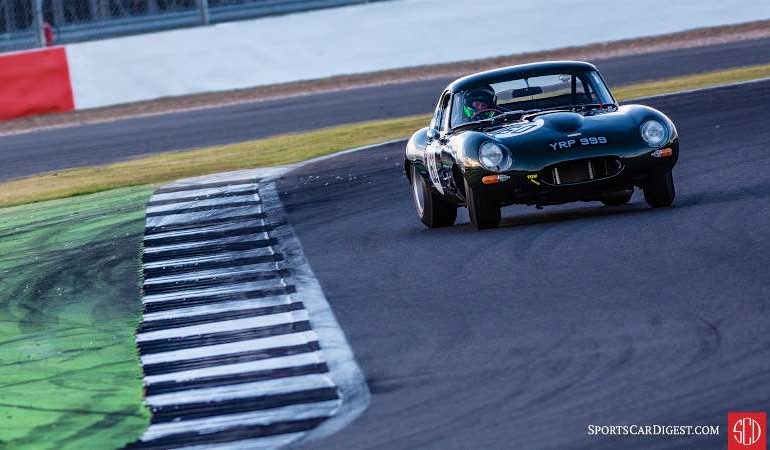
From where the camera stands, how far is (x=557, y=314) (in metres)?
7.05

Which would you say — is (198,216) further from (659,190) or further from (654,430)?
(654,430)

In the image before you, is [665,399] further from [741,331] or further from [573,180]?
[573,180]

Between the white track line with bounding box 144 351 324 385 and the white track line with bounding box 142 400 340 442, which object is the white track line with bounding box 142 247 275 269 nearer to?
the white track line with bounding box 144 351 324 385

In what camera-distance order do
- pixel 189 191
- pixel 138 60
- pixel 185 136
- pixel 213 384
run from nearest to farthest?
1. pixel 213 384
2. pixel 189 191
3. pixel 185 136
4. pixel 138 60

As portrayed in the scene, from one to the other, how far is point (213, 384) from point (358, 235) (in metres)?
4.08

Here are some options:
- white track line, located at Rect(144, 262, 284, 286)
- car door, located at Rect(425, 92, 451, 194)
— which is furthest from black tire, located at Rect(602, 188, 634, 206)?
white track line, located at Rect(144, 262, 284, 286)

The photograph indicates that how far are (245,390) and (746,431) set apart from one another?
240cm

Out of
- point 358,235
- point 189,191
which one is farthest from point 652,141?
point 189,191

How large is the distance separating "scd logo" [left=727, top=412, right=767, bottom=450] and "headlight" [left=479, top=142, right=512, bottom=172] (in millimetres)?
4600

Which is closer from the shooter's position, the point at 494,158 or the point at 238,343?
the point at 238,343

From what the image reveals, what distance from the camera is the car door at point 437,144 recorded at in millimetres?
10336

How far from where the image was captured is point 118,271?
999cm

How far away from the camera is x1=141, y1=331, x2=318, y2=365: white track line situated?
7.20 m

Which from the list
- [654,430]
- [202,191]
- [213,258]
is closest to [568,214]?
[213,258]
